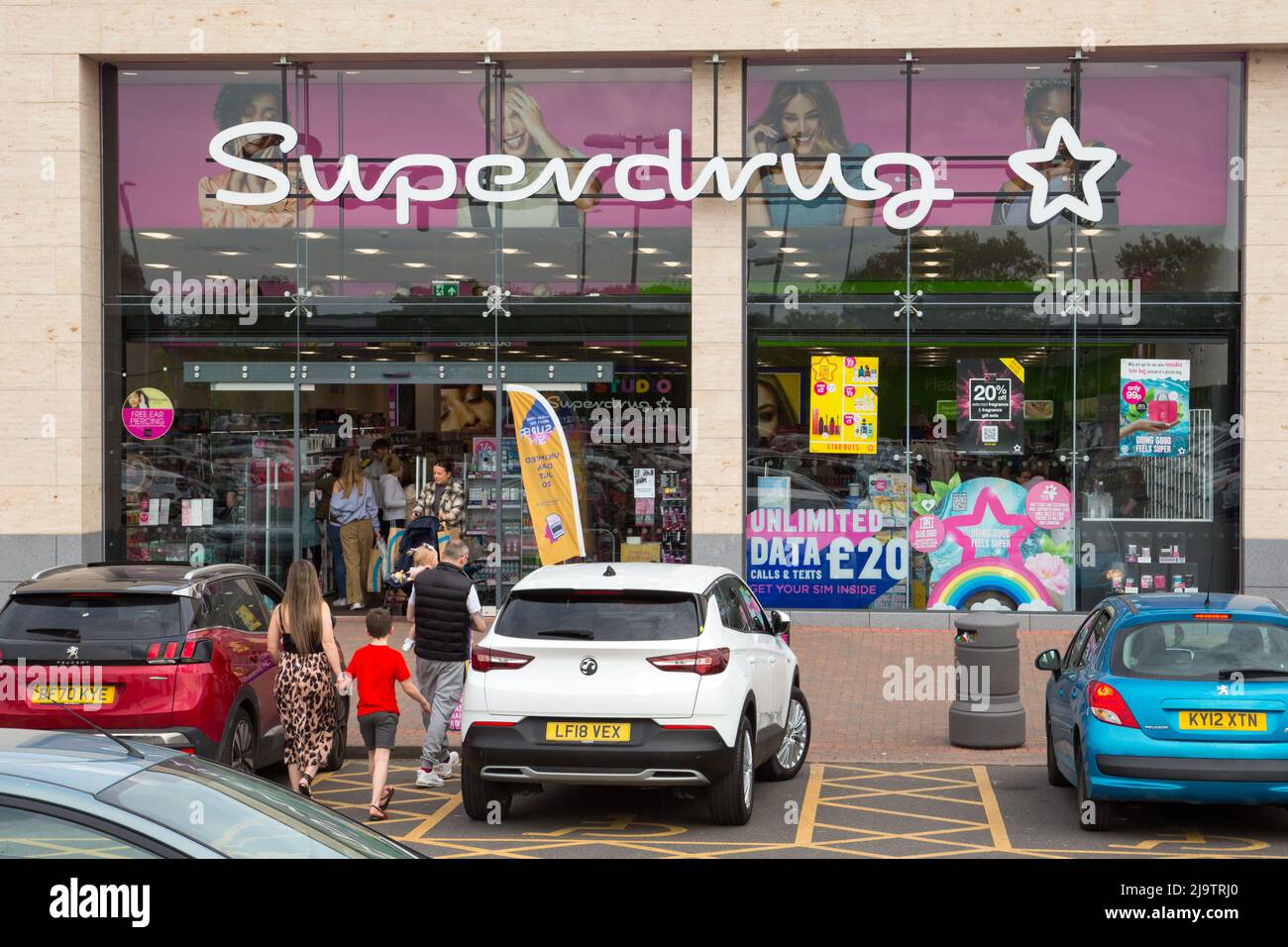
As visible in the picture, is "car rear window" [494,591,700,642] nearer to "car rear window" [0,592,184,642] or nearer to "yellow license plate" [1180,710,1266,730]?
"car rear window" [0,592,184,642]

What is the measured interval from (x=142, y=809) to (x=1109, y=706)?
266 inches

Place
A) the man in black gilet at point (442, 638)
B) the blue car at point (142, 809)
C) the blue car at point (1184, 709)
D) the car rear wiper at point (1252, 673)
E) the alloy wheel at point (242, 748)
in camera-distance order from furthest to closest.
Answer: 1. the man in black gilet at point (442, 638)
2. the alloy wheel at point (242, 748)
3. the car rear wiper at point (1252, 673)
4. the blue car at point (1184, 709)
5. the blue car at point (142, 809)

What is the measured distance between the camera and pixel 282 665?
10.3 meters

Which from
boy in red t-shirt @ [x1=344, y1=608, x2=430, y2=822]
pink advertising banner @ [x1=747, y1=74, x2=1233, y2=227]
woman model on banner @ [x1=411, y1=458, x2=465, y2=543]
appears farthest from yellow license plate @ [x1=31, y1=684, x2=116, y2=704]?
pink advertising banner @ [x1=747, y1=74, x2=1233, y2=227]

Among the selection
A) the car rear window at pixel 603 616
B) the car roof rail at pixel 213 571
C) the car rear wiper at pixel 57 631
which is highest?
the car roof rail at pixel 213 571

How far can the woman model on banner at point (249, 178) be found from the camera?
19891 millimetres

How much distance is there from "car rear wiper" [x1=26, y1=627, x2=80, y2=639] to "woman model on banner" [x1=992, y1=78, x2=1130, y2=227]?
13.1 metres

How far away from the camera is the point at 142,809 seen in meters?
3.75

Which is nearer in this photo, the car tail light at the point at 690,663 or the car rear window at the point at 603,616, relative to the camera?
the car tail light at the point at 690,663

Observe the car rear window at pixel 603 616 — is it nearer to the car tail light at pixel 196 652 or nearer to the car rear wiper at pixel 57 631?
the car tail light at pixel 196 652

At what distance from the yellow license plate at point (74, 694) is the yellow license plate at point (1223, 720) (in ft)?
21.5

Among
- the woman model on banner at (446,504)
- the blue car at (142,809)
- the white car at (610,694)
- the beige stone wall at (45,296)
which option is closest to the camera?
the blue car at (142,809)

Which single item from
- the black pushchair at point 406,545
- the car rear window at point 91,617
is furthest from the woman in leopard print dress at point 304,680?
the black pushchair at point 406,545

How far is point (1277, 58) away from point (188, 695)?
15.6 m
